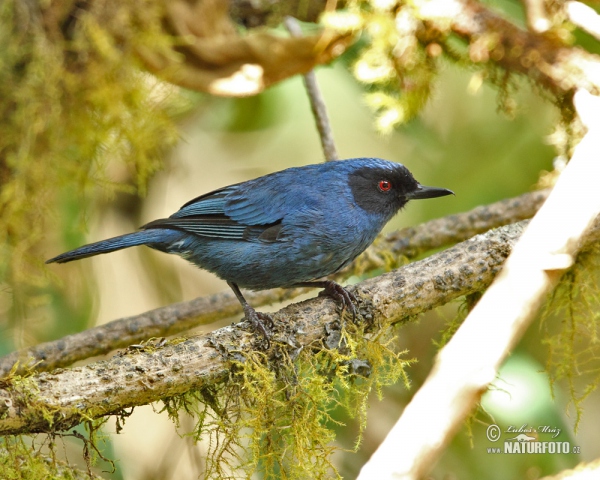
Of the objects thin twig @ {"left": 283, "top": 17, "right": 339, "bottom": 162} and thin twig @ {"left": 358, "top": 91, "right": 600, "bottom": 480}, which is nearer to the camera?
thin twig @ {"left": 358, "top": 91, "right": 600, "bottom": 480}

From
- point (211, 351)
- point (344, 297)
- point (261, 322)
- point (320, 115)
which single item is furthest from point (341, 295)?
point (320, 115)

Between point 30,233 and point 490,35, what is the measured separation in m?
3.37

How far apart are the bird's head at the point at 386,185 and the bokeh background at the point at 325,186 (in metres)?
0.88

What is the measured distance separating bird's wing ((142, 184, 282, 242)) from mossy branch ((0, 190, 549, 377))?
1.58ft

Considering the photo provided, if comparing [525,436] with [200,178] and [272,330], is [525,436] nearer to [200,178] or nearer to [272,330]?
[272,330]

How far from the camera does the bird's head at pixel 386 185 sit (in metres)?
3.91

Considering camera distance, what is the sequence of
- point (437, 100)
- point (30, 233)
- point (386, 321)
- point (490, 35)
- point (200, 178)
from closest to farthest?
point (386, 321) < point (490, 35) < point (30, 233) < point (437, 100) < point (200, 178)

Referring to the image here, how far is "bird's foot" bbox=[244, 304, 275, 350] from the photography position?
9.87ft

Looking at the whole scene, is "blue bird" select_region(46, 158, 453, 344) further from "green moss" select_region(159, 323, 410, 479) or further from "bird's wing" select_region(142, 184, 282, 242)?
"green moss" select_region(159, 323, 410, 479)

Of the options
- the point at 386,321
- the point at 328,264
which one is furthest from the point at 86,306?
the point at 386,321

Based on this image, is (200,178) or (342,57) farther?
(200,178)

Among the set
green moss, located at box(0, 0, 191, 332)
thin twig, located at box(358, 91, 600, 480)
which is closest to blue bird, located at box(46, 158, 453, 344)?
green moss, located at box(0, 0, 191, 332)

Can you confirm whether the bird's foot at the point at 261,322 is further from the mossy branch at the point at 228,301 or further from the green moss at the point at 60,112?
the green moss at the point at 60,112

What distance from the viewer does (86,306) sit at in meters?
4.67
